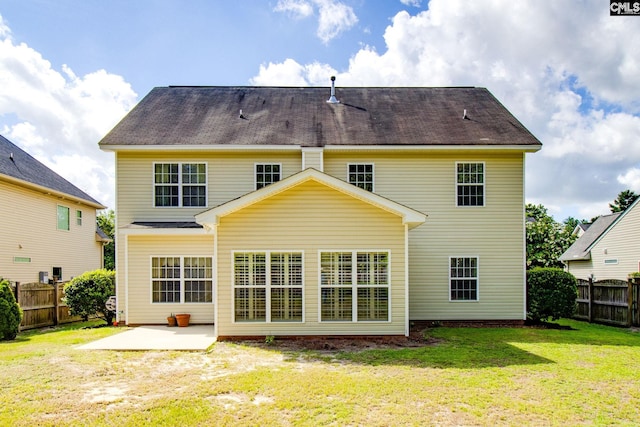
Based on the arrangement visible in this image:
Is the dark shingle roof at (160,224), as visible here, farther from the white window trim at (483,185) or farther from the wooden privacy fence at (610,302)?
the wooden privacy fence at (610,302)

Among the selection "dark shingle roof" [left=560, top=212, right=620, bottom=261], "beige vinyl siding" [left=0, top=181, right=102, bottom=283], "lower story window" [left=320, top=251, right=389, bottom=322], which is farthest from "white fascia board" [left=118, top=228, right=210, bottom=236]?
"dark shingle roof" [left=560, top=212, right=620, bottom=261]

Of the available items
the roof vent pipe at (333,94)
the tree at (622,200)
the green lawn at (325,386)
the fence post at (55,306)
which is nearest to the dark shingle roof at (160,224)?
the green lawn at (325,386)

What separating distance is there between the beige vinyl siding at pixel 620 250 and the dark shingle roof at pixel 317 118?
11.5 m

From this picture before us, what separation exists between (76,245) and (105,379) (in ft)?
55.8

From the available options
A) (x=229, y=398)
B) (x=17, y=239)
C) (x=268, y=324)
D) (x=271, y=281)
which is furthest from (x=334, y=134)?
(x=17, y=239)

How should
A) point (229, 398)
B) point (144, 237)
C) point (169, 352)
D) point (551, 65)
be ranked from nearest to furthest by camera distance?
point (229, 398), point (169, 352), point (144, 237), point (551, 65)

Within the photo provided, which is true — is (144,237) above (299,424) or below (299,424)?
above

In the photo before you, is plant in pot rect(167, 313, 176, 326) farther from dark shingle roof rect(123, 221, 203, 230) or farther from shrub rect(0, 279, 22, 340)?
shrub rect(0, 279, 22, 340)

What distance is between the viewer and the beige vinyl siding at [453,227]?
13352mm

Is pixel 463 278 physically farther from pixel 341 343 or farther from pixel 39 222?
pixel 39 222

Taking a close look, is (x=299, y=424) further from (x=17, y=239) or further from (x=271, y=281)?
(x=17, y=239)

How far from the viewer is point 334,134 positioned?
1404cm

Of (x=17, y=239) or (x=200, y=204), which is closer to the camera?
(x=200, y=204)

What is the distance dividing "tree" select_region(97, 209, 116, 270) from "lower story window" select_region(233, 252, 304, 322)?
2784 centimetres
